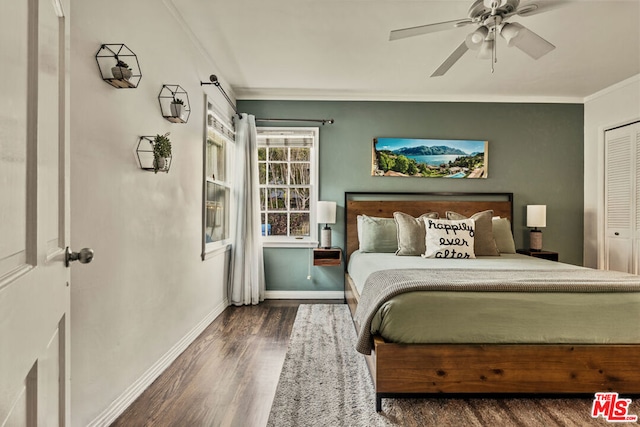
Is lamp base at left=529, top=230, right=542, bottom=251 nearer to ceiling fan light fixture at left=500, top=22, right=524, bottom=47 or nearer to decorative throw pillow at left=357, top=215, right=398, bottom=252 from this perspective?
decorative throw pillow at left=357, top=215, right=398, bottom=252

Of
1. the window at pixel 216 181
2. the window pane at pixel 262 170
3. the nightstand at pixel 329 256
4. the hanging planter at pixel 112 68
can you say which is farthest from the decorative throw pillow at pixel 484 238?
the hanging planter at pixel 112 68

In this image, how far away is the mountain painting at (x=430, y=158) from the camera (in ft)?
14.8

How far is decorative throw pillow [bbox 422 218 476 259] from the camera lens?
3436mm

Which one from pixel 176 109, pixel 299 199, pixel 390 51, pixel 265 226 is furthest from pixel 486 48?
pixel 265 226

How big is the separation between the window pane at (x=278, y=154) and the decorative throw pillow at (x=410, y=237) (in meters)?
1.71

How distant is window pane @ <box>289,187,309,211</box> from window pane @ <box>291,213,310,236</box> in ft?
Answer: 0.29

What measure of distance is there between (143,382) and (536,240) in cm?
428

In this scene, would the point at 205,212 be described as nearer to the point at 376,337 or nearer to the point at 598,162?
the point at 376,337

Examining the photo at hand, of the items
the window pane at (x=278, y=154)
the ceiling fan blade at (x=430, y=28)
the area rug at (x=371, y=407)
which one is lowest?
the area rug at (x=371, y=407)

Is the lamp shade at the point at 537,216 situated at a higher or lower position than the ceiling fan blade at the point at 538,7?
lower

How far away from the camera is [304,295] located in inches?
178

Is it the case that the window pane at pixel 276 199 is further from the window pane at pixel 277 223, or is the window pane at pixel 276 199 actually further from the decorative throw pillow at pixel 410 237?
the decorative throw pillow at pixel 410 237

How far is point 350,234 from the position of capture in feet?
14.5

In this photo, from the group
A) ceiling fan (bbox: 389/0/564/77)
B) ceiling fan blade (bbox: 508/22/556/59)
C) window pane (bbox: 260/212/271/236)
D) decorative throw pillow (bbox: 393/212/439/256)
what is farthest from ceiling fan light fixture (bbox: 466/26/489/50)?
window pane (bbox: 260/212/271/236)
